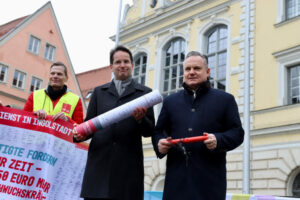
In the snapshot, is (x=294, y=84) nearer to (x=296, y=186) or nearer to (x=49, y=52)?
(x=296, y=186)

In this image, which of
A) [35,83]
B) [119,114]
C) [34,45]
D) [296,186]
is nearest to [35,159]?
[119,114]

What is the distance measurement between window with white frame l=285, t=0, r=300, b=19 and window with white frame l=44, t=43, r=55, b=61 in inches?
776

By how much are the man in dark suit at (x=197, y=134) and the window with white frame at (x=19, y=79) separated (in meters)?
25.7

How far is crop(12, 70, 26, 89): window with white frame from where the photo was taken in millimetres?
27359

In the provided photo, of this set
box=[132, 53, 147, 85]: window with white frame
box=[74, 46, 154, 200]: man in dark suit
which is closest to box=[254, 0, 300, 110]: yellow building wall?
box=[132, 53, 147, 85]: window with white frame

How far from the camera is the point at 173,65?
1961 cm

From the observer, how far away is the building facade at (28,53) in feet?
87.9

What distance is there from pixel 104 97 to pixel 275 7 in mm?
13260

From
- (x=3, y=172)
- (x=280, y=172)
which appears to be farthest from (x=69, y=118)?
(x=280, y=172)

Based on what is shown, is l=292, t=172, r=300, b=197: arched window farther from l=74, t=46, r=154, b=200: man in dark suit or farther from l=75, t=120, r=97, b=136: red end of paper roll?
l=75, t=120, r=97, b=136: red end of paper roll

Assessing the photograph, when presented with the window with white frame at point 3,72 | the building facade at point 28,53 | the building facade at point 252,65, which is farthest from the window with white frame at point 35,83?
the building facade at point 252,65

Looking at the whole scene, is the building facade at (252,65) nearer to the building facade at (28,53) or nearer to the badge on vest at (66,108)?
the badge on vest at (66,108)

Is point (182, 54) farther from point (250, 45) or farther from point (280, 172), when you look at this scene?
point (280, 172)

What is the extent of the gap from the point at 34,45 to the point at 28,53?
118 centimetres
